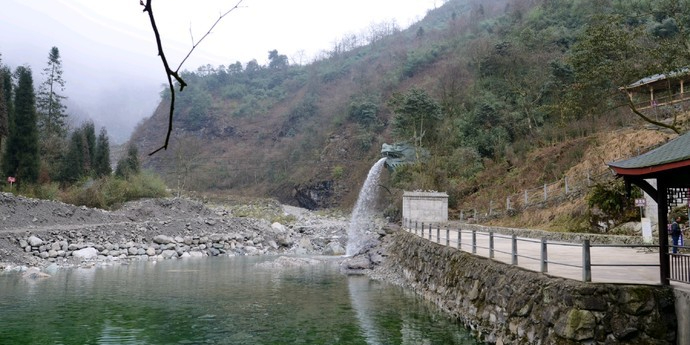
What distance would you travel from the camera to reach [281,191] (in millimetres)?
71188

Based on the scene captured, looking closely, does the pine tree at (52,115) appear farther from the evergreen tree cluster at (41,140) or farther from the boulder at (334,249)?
the boulder at (334,249)

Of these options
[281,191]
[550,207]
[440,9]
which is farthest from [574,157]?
[440,9]

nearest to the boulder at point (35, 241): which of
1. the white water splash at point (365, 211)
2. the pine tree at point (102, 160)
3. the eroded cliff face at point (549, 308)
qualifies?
the white water splash at point (365, 211)

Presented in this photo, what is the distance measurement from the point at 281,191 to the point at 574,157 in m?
48.5

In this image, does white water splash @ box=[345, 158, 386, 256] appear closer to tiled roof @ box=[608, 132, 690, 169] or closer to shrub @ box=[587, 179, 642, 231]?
shrub @ box=[587, 179, 642, 231]

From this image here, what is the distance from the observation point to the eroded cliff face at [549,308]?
21.0ft

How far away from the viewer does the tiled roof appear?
21.5ft

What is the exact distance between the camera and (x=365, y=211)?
153 feet

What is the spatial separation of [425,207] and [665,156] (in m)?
21.4

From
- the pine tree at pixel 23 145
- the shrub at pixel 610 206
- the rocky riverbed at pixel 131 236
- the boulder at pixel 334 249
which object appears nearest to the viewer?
the shrub at pixel 610 206

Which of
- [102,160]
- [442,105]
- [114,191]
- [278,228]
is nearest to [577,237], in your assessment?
[278,228]

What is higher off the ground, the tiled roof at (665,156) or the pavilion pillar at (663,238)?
the tiled roof at (665,156)

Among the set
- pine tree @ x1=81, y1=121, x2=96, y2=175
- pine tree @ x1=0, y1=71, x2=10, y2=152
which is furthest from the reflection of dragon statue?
pine tree @ x1=0, y1=71, x2=10, y2=152

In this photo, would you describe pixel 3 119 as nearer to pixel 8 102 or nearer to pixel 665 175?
pixel 8 102
